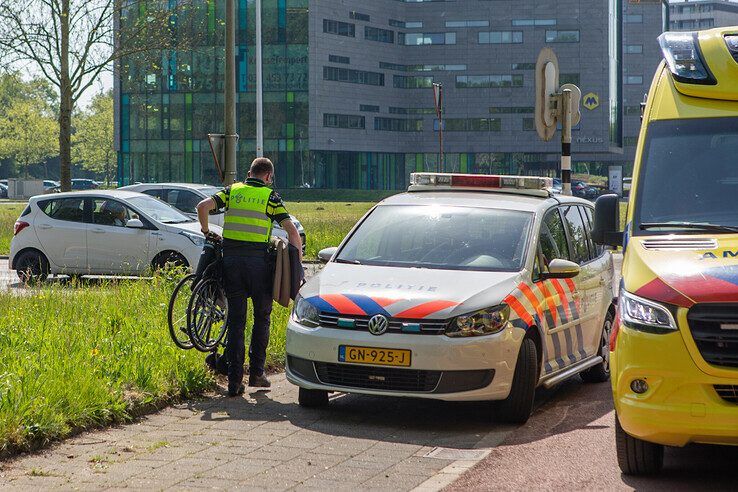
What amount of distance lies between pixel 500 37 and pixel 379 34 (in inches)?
389

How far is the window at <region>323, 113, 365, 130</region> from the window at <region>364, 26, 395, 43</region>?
21.2ft

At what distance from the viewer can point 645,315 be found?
598cm

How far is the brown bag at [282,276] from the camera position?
356 inches

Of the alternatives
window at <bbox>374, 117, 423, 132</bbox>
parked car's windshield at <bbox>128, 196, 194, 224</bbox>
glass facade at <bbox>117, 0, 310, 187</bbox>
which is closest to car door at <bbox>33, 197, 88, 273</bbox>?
parked car's windshield at <bbox>128, 196, 194, 224</bbox>

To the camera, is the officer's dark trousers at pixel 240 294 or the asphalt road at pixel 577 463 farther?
the officer's dark trousers at pixel 240 294

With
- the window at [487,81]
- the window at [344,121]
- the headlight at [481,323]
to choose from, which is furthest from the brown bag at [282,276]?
the window at [487,81]

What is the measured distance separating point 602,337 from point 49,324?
4780 mm

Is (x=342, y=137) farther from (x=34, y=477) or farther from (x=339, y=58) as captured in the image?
(x=34, y=477)

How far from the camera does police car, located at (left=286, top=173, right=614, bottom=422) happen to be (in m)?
7.76

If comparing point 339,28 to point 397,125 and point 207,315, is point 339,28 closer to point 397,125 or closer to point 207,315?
point 397,125

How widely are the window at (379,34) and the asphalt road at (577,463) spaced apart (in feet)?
278

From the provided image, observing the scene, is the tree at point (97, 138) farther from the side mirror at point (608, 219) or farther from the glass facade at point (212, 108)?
the side mirror at point (608, 219)

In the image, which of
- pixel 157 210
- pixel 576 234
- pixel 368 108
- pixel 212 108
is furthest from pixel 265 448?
pixel 368 108

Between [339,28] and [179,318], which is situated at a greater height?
[339,28]
